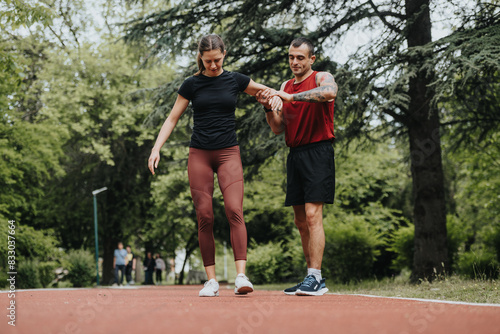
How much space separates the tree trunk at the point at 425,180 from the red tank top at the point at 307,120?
536 cm

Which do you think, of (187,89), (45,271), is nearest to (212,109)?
(187,89)

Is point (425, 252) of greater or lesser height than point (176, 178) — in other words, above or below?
below

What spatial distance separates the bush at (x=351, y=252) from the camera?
1365 cm

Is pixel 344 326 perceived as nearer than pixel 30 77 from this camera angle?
Yes

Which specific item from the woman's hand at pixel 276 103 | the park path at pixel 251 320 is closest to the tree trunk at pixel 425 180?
the woman's hand at pixel 276 103

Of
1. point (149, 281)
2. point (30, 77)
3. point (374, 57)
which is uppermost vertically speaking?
point (30, 77)

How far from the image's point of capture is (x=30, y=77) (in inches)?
1071

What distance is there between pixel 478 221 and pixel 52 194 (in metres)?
18.5

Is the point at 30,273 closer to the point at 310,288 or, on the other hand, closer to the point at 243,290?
the point at 243,290

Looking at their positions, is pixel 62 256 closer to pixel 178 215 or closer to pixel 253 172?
pixel 178 215

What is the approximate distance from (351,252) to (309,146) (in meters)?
8.86

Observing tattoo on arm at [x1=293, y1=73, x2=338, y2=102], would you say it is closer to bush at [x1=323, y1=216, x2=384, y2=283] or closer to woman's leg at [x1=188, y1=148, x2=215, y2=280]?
Result: woman's leg at [x1=188, y1=148, x2=215, y2=280]

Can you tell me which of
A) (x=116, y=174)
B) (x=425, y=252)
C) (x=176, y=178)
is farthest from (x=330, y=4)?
(x=116, y=174)

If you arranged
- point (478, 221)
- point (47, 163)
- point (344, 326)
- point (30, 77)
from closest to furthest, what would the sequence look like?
1. point (344, 326)
2. point (47, 163)
3. point (478, 221)
4. point (30, 77)
